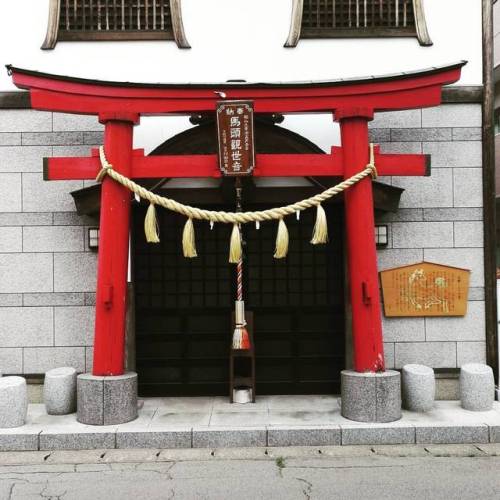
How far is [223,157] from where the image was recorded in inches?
302

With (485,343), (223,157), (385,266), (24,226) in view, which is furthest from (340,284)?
(24,226)

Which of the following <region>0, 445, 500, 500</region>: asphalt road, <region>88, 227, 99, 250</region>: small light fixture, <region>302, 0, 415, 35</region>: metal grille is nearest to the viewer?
<region>0, 445, 500, 500</region>: asphalt road

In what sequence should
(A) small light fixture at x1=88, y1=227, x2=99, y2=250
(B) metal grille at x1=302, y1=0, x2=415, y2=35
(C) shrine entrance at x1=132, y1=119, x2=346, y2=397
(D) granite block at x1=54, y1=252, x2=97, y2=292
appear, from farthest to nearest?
(C) shrine entrance at x1=132, y1=119, x2=346, y2=397 < (B) metal grille at x1=302, y1=0, x2=415, y2=35 < (D) granite block at x1=54, y1=252, x2=97, y2=292 < (A) small light fixture at x1=88, y1=227, x2=99, y2=250

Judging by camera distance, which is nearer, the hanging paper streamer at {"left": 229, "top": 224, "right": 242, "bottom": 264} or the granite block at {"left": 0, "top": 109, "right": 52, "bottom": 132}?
the hanging paper streamer at {"left": 229, "top": 224, "right": 242, "bottom": 264}

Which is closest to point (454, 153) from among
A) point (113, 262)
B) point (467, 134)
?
point (467, 134)

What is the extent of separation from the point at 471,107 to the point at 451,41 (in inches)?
49.7

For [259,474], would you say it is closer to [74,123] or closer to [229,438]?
[229,438]

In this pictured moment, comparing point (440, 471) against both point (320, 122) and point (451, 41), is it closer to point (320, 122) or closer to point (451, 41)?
point (320, 122)

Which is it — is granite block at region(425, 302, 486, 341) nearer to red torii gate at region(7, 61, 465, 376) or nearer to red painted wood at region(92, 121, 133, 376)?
red torii gate at region(7, 61, 465, 376)

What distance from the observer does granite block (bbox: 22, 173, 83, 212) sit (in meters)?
9.27

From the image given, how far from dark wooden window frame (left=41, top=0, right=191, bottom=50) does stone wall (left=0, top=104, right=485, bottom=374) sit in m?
1.41

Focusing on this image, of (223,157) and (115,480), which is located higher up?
(223,157)

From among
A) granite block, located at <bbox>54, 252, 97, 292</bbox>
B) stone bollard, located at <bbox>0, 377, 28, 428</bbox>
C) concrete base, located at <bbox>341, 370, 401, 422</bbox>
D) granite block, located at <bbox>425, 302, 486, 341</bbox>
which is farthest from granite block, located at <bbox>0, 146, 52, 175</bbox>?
granite block, located at <bbox>425, 302, 486, 341</bbox>

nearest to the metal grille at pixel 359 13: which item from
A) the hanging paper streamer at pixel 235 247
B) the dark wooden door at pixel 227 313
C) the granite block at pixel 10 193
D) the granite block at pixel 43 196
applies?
the dark wooden door at pixel 227 313
